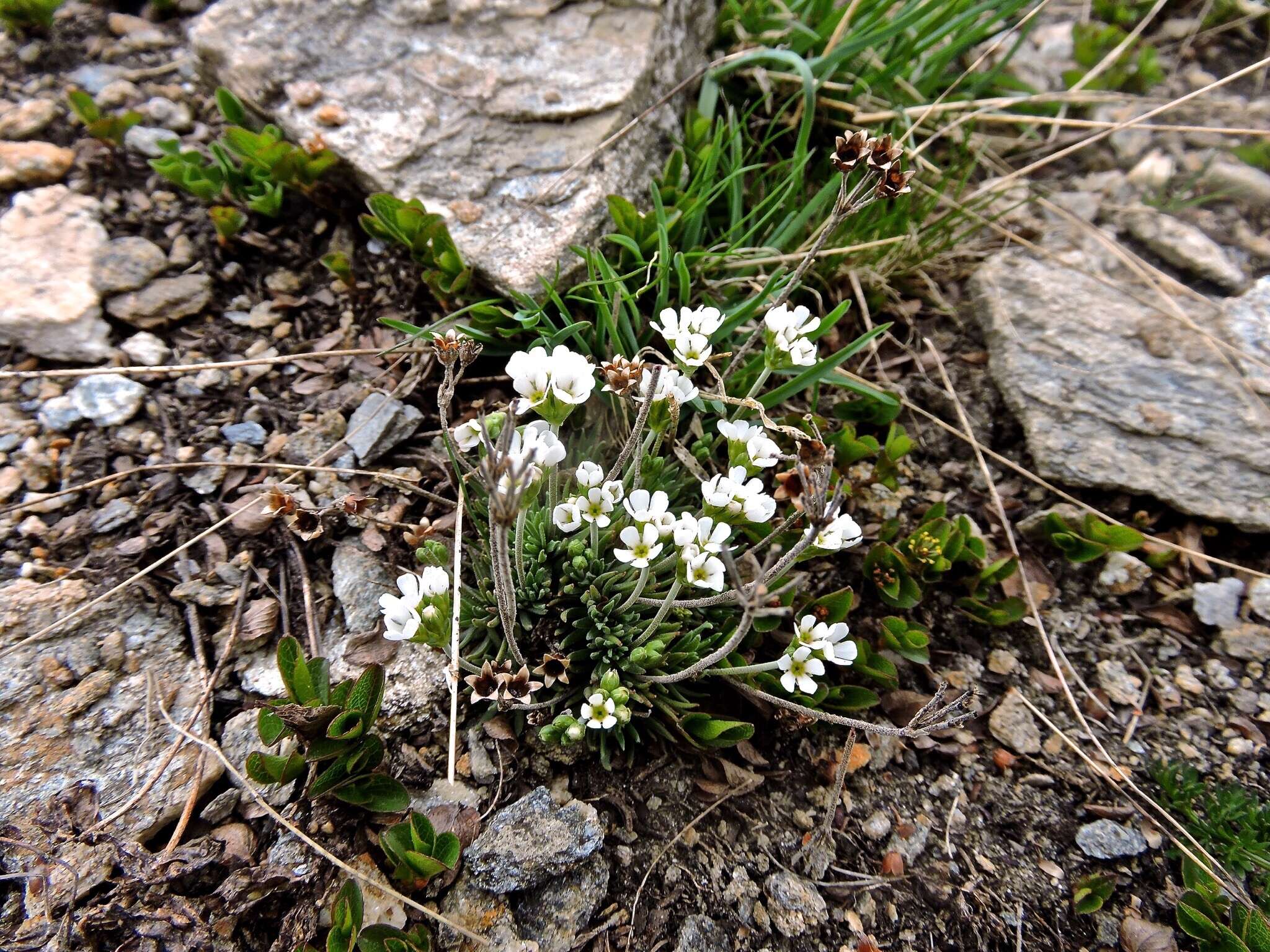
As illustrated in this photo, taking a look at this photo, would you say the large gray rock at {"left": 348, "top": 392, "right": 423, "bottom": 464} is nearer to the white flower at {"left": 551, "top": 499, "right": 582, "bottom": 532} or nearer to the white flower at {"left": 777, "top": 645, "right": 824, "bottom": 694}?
the white flower at {"left": 551, "top": 499, "right": 582, "bottom": 532}

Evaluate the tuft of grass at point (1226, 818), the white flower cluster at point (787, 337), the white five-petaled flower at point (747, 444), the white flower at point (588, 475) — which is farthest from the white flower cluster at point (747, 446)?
the tuft of grass at point (1226, 818)

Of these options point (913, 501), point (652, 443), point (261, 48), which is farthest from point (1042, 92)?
point (261, 48)

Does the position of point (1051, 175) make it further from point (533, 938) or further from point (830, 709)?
point (533, 938)

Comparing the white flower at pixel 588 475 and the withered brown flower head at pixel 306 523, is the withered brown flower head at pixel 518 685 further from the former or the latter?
the withered brown flower head at pixel 306 523

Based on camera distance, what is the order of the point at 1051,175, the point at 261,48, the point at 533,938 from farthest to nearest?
the point at 1051,175 → the point at 261,48 → the point at 533,938

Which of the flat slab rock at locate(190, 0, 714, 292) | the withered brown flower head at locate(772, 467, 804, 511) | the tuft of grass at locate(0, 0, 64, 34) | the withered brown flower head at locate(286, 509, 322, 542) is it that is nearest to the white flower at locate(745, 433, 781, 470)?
the withered brown flower head at locate(772, 467, 804, 511)

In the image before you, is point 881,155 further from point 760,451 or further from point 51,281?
point 51,281
